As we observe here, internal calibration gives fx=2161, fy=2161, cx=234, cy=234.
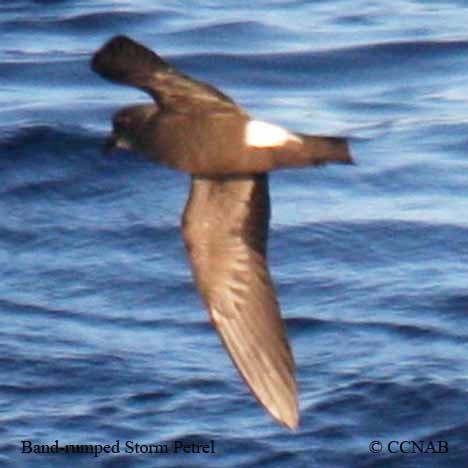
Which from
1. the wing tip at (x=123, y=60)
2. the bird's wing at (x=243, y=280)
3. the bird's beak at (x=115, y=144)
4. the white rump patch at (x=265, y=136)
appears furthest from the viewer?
the bird's beak at (x=115, y=144)

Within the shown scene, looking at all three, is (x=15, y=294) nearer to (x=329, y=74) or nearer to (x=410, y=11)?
(x=329, y=74)

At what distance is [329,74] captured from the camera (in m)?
15.7

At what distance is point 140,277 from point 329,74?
4.12m

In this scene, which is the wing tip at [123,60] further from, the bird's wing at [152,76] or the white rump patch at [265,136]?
the white rump patch at [265,136]

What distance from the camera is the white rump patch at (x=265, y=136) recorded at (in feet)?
25.5

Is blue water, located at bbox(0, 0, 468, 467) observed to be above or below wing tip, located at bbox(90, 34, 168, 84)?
below

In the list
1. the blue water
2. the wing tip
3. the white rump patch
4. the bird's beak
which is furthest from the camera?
the blue water

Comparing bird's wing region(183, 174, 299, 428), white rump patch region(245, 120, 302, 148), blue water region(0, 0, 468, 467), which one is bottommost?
blue water region(0, 0, 468, 467)

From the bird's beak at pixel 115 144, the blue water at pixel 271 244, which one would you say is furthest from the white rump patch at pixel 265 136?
the blue water at pixel 271 244

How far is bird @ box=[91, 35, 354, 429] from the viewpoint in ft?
25.0

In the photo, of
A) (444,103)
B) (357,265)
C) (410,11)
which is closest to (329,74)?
(444,103)

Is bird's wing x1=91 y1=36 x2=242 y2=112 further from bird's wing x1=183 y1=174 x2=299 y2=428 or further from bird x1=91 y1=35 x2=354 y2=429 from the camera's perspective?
bird's wing x1=183 y1=174 x2=299 y2=428

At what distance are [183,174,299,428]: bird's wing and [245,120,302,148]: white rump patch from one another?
49 cm

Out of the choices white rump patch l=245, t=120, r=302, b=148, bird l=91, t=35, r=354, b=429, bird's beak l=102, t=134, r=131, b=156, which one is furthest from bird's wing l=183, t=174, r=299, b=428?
white rump patch l=245, t=120, r=302, b=148
